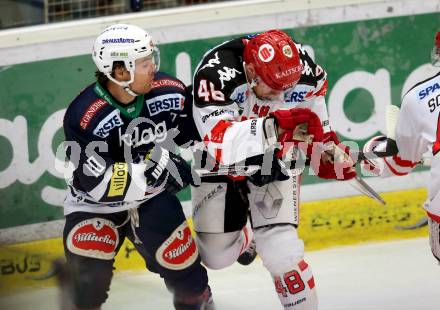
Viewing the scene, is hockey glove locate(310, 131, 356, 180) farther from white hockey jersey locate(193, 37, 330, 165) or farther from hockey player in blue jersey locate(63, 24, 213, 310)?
hockey player in blue jersey locate(63, 24, 213, 310)

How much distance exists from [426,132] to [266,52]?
2.43ft

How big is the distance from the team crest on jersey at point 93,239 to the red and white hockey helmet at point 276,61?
936mm

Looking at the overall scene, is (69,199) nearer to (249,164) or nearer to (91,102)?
(91,102)

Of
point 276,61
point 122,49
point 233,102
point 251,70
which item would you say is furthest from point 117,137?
point 276,61

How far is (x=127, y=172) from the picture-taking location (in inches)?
169

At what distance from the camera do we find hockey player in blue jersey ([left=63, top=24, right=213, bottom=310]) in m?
4.31

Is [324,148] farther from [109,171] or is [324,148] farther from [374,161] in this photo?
[109,171]

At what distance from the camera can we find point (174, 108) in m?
4.44

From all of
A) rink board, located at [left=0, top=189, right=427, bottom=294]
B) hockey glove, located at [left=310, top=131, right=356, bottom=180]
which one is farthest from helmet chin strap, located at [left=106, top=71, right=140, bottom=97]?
→ rink board, located at [left=0, top=189, right=427, bottom=294]

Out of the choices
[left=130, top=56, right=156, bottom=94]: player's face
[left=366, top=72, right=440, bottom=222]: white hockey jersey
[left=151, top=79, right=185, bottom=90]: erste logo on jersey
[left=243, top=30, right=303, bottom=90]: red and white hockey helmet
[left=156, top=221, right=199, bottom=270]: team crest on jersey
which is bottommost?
[left=156, top=221, right=199, bottom=270]: team crest on jersey

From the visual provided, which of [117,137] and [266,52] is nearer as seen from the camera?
[266,52]

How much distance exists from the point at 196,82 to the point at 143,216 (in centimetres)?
63

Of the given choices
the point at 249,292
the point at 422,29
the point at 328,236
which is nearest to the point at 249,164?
the point at 249,292

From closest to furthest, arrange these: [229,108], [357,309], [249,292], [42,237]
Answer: [229,108] → [357,309] → [249,292] → [42,237]
